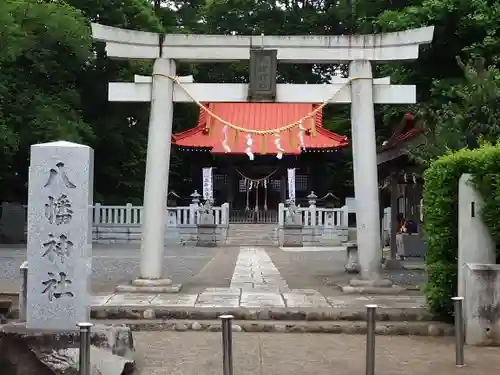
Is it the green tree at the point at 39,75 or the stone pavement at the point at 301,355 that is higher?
the green tree at the point at 39,75

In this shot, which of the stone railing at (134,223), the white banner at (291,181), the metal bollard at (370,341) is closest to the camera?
the metal bollard at (370,341)

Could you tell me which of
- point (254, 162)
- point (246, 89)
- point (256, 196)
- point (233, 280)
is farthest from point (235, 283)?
point (256, 196)

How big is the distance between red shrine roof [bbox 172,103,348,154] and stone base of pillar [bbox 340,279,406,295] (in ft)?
61.1

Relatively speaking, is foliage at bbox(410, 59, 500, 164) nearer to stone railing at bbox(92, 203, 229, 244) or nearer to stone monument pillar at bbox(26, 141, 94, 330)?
stone monument pillar at bbox(26, 141, 94, 330)

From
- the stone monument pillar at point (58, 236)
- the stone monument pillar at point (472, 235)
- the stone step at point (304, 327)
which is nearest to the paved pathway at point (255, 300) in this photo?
the stone step at point (304, 327)

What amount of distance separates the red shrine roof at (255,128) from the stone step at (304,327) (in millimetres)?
21324

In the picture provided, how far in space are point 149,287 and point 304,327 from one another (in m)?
3.46

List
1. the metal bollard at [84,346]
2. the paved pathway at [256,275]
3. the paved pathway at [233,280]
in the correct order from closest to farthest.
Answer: the metal bollard at [84,346] < the paved pathway at [233,280] < the paved pathway at [256,275]

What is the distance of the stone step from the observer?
852cm

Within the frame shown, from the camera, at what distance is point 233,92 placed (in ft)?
37.8

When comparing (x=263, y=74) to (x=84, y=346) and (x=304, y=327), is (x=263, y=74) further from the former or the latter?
(x=84, y=346)

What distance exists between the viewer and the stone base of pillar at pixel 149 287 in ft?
36.0

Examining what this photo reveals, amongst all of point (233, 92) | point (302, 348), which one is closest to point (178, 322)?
point (302, 348)

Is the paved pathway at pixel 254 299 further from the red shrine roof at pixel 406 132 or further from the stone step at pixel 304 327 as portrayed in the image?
the red shrine roof at pixel 406 132
